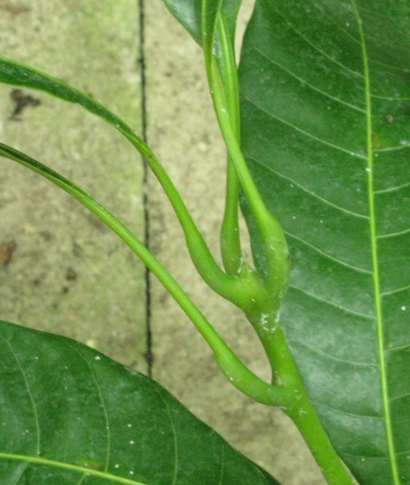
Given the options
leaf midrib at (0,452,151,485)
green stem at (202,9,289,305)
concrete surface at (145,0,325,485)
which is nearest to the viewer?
green stem at (202,9,289,305)

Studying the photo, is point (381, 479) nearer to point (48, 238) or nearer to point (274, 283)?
point (274, 283)

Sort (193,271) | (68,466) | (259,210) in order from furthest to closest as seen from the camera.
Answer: (193,271) → (68,466) → (259,210)

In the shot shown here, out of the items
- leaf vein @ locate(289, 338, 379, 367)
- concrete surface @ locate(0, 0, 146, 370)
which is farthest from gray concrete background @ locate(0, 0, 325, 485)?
leaf vein @ locate(289, 338, 379, 367)

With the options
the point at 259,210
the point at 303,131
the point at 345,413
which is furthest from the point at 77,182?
the point at 259,210

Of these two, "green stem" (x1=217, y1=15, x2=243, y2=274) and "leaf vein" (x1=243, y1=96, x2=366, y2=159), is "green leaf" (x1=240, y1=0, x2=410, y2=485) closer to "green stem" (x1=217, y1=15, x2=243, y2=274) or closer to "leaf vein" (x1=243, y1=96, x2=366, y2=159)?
"leaf vein" (x1=243, y1=96, x2=366, y2=159)

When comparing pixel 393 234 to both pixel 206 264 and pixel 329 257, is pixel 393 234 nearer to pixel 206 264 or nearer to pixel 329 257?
pixel 329 257

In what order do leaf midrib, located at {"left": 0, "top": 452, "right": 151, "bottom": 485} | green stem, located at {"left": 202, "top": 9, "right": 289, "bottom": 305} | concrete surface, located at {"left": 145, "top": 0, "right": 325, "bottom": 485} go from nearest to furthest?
green stem, located at {"left": 202, "top": 9, "right": 289, "bottom": 305}, leaf midrib, located at {"left": 0, "top": 452, "right": 151, "bottom": 485}, concrete surface, located at {"left": 145, "top": 0, "right": 325, "bottom": 485}
